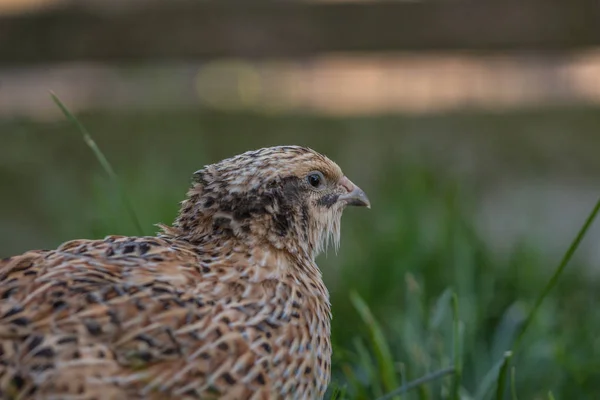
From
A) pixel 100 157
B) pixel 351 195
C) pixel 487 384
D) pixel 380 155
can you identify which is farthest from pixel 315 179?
pixel 380 155

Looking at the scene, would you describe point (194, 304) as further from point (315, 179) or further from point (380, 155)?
point (380, 155)

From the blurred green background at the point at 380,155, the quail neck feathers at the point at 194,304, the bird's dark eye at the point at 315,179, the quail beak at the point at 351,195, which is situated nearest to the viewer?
the quail neck feathers at the point at 194,304

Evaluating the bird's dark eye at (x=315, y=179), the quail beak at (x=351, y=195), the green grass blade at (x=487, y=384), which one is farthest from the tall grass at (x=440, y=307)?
the bird's dark eye at (x=315, y=179)

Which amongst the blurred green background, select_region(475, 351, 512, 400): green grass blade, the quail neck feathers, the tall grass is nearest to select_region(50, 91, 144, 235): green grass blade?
the tall grass

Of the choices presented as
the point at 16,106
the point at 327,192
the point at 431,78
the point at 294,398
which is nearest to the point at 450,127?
the point at 431,78

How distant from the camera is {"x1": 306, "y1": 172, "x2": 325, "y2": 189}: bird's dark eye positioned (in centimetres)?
226

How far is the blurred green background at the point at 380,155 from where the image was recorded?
3.58 m

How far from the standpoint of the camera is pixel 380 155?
16.0ft

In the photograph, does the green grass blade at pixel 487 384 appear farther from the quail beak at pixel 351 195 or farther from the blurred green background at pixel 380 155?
the blurred green background at pixel 380 155

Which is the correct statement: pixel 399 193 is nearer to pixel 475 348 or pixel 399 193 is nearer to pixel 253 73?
pixel 475 348

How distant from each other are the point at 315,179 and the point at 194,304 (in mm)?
589

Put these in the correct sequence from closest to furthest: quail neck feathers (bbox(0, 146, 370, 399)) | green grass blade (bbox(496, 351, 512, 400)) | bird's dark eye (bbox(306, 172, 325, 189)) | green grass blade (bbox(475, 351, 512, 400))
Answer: quail neck feathers (bbox(0, 146, 370, 399)) < green grass blade (bbox(496, 351, 512, 400)) < bird's dark eye (bbox(306, 172, 325, 189)) < green grass blade (bbox(475, 351, 512, 400))

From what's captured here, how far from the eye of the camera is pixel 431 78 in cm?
548

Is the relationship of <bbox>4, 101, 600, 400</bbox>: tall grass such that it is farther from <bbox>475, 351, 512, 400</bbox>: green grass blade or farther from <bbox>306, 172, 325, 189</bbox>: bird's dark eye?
<bbox>306, 172, 325, 189</bbox>: bird's dark eye
